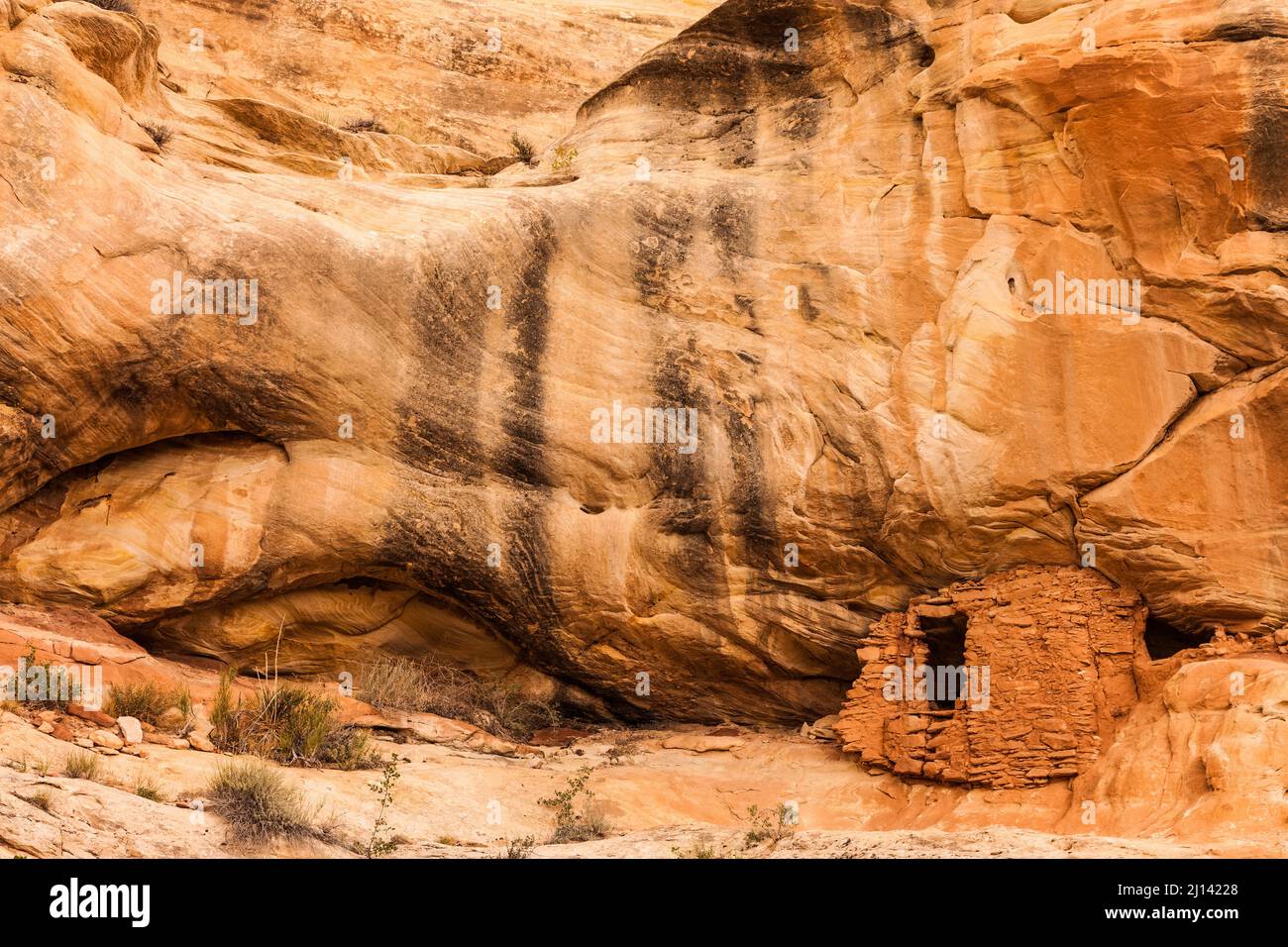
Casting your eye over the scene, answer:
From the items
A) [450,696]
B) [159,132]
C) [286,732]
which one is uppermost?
[159,132]

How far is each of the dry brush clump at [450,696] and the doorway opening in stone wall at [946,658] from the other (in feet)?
12.2

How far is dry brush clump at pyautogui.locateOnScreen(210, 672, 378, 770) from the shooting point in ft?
40.5

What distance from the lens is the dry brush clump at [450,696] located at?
14.5 m

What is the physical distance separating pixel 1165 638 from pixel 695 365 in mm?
4958

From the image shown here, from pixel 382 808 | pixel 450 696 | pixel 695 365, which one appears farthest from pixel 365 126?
pixel 382 808

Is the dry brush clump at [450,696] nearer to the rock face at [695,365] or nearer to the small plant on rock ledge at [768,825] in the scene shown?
the rock face at [695,365]

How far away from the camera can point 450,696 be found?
1489 centimetres

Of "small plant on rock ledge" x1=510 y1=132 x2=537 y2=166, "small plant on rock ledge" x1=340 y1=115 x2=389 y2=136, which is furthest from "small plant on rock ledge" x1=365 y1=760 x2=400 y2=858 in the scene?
"small plant on rock ledge" x1=340 y1=115 x2=389 y2=136

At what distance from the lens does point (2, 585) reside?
13.8 meters

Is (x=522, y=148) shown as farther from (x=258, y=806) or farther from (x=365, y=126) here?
(x=258, y=806)

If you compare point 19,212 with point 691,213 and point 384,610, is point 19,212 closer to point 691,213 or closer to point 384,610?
point 384,610

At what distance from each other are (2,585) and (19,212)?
328 centimetres

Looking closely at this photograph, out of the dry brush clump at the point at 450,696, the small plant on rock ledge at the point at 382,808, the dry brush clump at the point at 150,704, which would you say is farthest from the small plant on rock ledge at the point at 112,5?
the small plant on rock ledge at the point at 382,808

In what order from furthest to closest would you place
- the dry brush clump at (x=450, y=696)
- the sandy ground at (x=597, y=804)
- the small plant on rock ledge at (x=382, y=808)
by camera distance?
1. the dry brush clump at (x=450, y=696)
2. the small plant on rock ledge at (x=382, y=808)
3. the sandy ground at (x=597, y=804)
